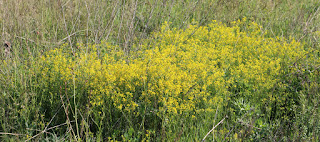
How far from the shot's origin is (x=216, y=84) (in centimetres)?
265

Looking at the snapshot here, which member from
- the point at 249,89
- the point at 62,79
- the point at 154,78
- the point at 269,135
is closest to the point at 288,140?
the point at 269,135

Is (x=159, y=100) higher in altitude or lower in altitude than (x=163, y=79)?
lower

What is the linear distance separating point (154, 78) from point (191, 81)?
31cm

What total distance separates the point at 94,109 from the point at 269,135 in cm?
139

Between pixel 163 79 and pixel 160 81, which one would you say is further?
pixel 163 79

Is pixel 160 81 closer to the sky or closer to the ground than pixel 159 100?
closer to the sky

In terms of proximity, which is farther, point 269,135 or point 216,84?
point 216,84

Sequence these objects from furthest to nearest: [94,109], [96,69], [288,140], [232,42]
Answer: [232,42] → [96,69] → [94,109] → [288,140]

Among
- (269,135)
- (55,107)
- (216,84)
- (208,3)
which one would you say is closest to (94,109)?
(55,107)

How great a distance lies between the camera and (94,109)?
247 cm

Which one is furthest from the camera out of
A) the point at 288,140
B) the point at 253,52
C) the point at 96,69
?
the point at 253,52

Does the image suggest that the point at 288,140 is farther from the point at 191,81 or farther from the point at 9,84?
the point at 9,84

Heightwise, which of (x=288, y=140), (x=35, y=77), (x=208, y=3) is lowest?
(x=288, y=140)

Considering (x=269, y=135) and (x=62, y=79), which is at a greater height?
(x=62, y=79)
